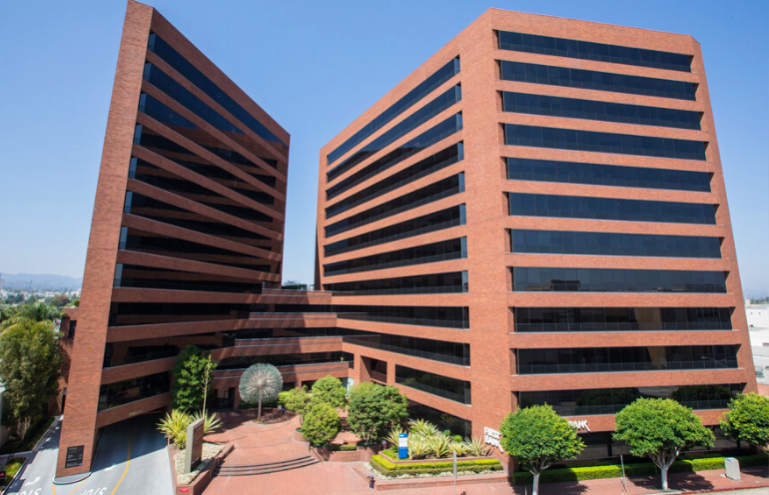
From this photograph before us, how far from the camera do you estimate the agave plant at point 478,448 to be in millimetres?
31625

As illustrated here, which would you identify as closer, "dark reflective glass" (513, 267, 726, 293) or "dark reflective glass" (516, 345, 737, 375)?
"dark reflective glass" (516, 345, 737, 375)

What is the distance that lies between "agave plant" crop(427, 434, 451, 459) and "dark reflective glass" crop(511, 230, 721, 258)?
17.2 meters

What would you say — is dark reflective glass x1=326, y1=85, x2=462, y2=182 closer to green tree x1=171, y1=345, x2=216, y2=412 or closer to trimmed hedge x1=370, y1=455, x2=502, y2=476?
trimmed hedge x1=370, y1=455, x2=502, y2=476

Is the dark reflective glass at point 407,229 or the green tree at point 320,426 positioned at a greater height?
the dark reflective glass at point 407,229

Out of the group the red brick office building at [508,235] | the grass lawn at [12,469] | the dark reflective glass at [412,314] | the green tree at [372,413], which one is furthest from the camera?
the dark reflective glass at [412,314]

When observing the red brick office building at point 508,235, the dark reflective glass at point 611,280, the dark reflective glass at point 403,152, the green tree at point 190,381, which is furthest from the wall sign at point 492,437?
the dark reflective glass at point 403,152

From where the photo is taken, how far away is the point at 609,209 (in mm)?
34438

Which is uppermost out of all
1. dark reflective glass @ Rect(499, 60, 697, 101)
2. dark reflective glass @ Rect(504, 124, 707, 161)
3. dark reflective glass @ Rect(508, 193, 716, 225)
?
dark reflective glass @ Rect(499, 60, 697, 101)

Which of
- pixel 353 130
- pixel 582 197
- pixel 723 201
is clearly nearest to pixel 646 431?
pixel 582 197

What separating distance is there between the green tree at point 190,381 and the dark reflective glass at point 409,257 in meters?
23.1

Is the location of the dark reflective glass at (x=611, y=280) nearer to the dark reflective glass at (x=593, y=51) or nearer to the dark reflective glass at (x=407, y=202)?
the dark reflective glass at (x=407, y=202)

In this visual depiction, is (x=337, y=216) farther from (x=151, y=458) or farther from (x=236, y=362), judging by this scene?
(x=151, y=458)

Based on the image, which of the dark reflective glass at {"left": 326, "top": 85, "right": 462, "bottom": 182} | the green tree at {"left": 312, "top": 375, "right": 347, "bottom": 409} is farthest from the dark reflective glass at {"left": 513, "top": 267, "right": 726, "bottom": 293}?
the green tree at {"left": 312, "top": 375, "right": 347, "bottom": 409}

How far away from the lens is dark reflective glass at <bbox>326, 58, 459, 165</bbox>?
40.7 m
